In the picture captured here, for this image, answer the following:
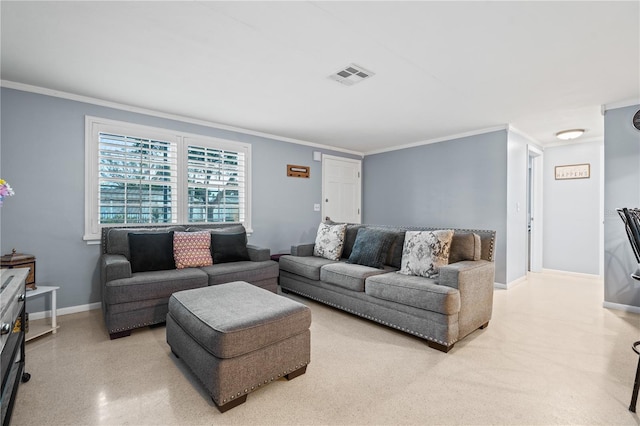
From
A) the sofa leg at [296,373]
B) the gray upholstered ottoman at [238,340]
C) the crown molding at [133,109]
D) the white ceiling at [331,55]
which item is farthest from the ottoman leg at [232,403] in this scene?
the crown molding at [133,109]

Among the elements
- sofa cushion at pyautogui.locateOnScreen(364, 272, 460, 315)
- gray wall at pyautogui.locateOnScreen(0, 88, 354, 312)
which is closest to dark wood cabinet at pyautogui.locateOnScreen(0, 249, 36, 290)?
gray wall at pyautogui.locateOnScreen(0, 88, 354, 312)

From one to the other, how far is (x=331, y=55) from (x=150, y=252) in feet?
8.37

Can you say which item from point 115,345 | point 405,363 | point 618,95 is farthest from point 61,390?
point 618,95

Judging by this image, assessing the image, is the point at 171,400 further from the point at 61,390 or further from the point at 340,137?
the point at 340,137

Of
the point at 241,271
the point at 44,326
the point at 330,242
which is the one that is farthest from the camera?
the point at 330,242

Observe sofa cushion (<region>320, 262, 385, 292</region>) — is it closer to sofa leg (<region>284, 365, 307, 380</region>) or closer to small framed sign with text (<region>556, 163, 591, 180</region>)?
sofa leg (<region>284, 365, 307, 380</region>)

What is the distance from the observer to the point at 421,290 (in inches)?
98.7

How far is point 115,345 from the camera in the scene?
2.51 meters

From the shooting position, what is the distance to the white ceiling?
6.24ft

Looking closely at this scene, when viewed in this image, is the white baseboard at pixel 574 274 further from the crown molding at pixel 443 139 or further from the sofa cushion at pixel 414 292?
the sofa cushion at pixel 414 292

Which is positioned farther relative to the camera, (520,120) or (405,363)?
(520,120)

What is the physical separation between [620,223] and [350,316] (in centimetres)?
322

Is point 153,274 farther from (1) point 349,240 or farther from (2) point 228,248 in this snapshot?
(1) point 349,240

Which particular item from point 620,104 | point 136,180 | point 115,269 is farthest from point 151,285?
point 620,104
